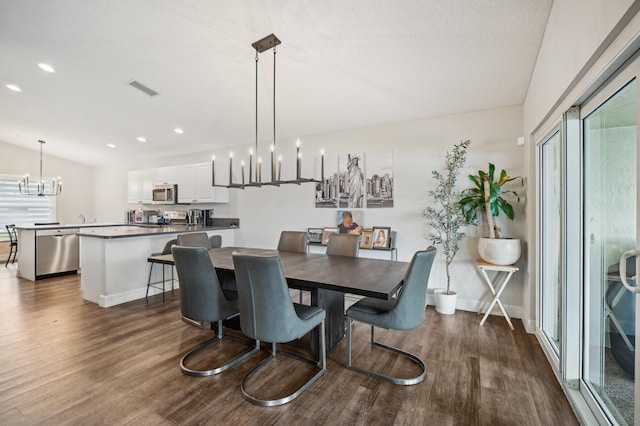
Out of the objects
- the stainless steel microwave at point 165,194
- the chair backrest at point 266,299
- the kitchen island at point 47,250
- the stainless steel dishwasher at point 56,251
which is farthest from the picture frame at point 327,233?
the stainless steel dishwasher at point 56,251

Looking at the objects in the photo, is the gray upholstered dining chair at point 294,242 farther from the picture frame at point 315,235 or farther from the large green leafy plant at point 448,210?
the large green leafy plant at point 448,210

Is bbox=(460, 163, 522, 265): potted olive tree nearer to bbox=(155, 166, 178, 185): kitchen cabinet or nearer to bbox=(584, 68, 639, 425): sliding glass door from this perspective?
bbox=(584, 68, 639, 425): sliding glass door

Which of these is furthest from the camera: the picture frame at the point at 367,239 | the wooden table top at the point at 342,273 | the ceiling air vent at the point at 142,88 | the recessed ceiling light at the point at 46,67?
the picture frame at the point at 367,239

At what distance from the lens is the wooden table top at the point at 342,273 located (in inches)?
74.4

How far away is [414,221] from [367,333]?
1652mm

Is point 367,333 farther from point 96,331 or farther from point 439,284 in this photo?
point 96,331

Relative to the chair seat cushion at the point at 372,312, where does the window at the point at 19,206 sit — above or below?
above

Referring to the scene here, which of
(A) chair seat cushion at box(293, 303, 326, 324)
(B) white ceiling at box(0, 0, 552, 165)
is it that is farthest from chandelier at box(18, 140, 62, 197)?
(A) chair seat cushion at box(293, 303, 326, 324)

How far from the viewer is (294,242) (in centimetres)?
356

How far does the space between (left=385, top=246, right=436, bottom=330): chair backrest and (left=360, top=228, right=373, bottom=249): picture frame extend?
6.28 feet

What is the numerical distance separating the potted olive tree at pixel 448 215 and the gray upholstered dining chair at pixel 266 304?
7.35 feet

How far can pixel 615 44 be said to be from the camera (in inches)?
51.7

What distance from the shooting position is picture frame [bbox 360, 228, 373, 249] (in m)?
4.04

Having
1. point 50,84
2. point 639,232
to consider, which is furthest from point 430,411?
point 50,84
